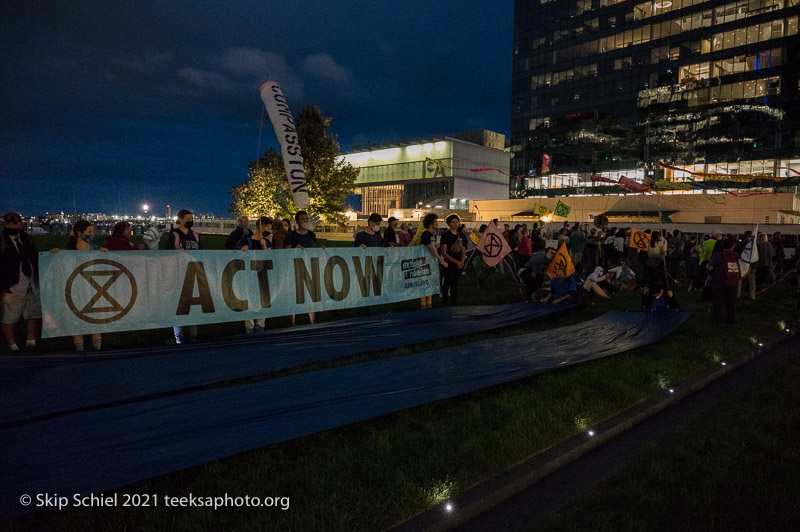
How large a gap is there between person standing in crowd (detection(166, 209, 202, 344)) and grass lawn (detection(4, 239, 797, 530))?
2445mm

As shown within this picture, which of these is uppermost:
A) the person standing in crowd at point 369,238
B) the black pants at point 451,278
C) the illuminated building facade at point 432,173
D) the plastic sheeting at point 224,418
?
the illuminated building facade at point 432,173

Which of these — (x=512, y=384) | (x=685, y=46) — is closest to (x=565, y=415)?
(x=512, y=384)

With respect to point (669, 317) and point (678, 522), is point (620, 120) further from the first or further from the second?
point (678, 522)

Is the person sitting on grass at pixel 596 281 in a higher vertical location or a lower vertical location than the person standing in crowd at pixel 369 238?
lower

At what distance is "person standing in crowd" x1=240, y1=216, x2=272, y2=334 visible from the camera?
7.57 metres

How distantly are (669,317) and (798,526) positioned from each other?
18.1 ft

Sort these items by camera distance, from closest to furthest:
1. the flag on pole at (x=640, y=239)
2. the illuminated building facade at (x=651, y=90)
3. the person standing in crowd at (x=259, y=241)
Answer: the person standing in crowd at (x=259, y=241) < the flag on pole at (x=640, y=239) < the illuminated building facade at (x=651, y=90)

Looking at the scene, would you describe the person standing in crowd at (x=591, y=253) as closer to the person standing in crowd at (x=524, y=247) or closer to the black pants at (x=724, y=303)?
the person standing in crowd at (x=524, y=247)

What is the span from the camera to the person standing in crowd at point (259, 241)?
298 inches

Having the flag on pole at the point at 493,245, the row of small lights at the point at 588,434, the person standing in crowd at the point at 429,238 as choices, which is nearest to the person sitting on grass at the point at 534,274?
the flag on pole at the point at 493,245

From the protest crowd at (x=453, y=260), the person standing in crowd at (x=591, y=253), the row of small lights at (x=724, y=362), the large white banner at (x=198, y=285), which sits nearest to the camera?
the row of small lights at (x=724, y=362)

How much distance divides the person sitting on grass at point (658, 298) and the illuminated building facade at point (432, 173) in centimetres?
6157

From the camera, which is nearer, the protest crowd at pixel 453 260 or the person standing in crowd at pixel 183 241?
the protest crowd at pixel 453 260

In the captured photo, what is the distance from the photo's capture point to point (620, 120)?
57250mm
